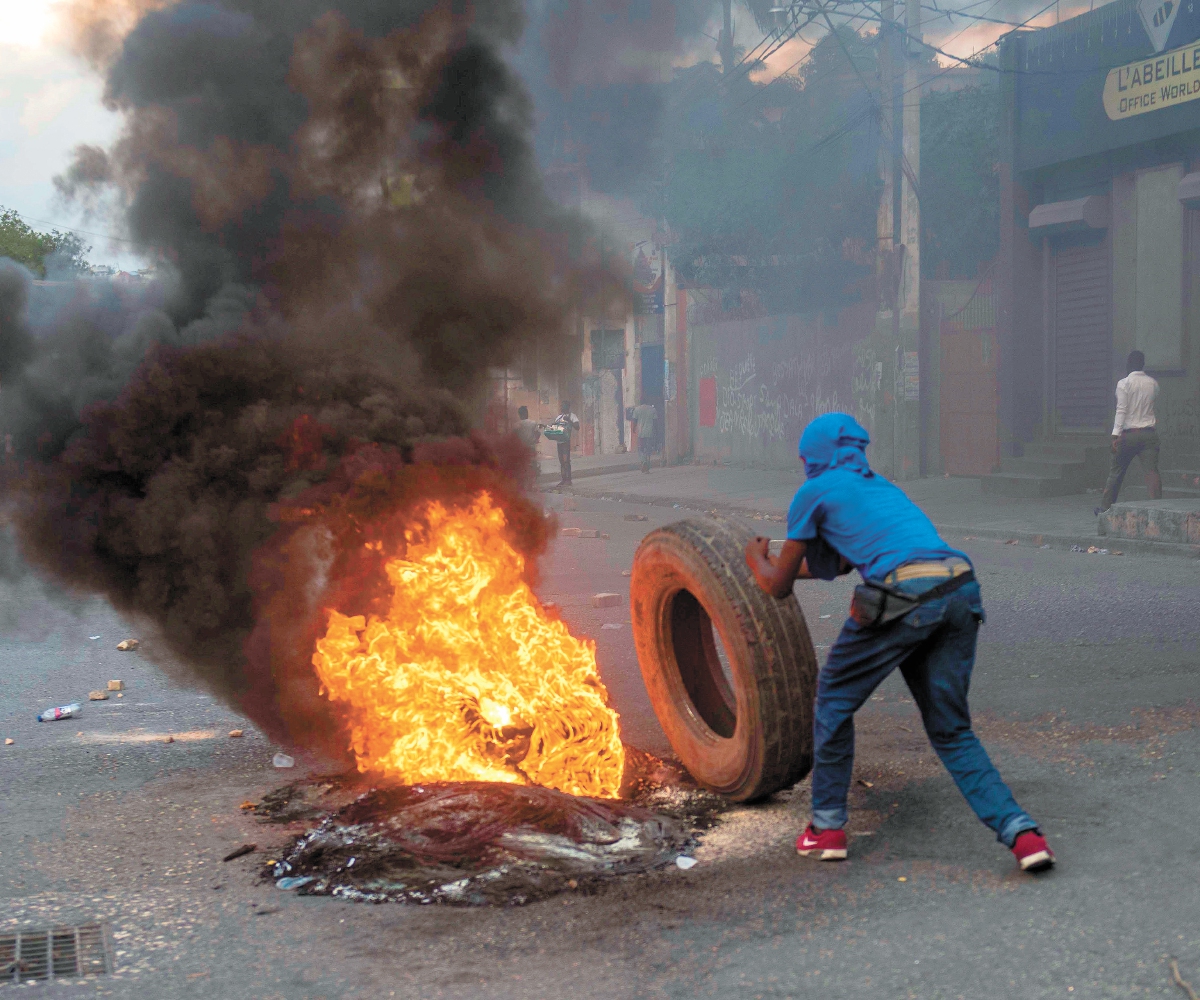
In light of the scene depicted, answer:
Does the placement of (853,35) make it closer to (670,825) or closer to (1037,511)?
(1037,511)

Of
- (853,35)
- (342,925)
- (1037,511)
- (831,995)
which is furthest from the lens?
(853,35)

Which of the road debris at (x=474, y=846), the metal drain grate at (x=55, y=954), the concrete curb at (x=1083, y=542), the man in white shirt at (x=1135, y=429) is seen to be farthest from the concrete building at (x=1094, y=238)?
the metal drain grate at (x=55, y=954)

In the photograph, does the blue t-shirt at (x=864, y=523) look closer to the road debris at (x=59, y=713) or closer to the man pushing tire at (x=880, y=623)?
the man pushing tire at (x=880, y=623)

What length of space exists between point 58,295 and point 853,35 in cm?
2331

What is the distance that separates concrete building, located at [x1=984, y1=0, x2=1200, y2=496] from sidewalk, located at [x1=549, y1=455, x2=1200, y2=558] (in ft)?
2.63

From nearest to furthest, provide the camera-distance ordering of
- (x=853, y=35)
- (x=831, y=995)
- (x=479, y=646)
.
A: (x=831, y=995) → (x=479, y=646) → (x=853, y=35)

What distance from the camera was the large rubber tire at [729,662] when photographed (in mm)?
4414

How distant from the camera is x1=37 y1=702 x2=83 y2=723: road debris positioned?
6676 millimetres

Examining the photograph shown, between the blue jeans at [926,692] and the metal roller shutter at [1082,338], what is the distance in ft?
49.0

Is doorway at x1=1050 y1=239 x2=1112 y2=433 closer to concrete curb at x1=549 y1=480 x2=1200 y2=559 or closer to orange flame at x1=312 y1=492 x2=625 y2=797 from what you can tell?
concrete curb at x1=549 y1=480 x2=1200 y2=559

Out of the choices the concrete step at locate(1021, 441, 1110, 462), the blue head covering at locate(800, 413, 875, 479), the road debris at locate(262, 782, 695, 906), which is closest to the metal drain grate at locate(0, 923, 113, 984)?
the road debris at locate(262, 782, 695, 906)

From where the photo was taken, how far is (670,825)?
14.5 ft

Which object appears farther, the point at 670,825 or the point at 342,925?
the point at 670,825

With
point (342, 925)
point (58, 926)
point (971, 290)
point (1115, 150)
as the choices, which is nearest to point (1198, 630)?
point (342, 925)
